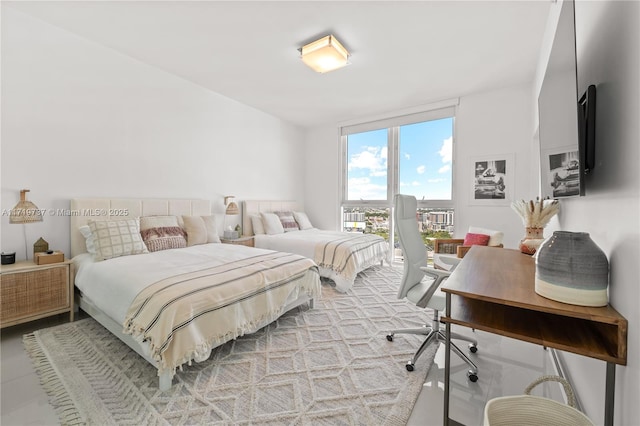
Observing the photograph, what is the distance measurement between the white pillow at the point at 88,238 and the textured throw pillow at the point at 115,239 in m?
0.09

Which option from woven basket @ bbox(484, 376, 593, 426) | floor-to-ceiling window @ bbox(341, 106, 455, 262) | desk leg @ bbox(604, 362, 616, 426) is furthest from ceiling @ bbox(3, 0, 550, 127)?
woven basket @ bbox(484, 376, 593, 426)

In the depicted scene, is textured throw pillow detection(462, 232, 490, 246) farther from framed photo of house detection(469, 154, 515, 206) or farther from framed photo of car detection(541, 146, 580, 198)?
framed photo of car detection(541, 146, 580, 198)

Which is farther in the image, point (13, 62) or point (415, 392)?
point (13, 62)

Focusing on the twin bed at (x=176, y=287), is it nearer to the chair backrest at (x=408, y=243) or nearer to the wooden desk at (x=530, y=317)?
the chair backrest at (x=408, y=243)

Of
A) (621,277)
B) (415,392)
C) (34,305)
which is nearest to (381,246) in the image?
(415,392)

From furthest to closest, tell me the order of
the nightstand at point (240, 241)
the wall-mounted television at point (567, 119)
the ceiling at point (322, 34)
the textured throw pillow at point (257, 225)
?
1. the textured throw pillow at point (257, 225)
2. the nightstand at point (240, 241)
3. the ceiling at point (322, 34)
4. the wall-mounted television at point (567, 119)

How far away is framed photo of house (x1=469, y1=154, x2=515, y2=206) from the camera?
396 cm

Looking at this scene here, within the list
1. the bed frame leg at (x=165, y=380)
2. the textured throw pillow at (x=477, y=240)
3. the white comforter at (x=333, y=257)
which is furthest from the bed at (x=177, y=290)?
the textured throw pillow at (x=477, y=240)

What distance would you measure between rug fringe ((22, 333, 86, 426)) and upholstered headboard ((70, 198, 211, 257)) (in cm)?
101

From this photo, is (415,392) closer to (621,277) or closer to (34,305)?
(621,277)

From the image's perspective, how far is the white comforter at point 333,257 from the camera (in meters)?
3.45

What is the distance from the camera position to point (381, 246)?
4473 mm

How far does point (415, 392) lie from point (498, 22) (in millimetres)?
3280

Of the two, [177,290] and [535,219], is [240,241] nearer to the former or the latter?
[177,290]
